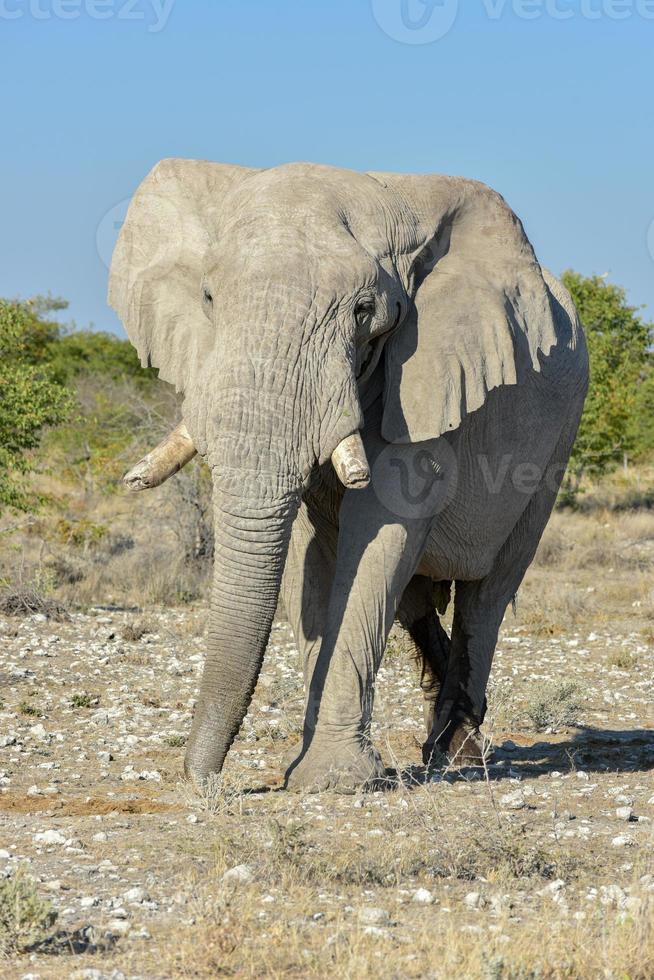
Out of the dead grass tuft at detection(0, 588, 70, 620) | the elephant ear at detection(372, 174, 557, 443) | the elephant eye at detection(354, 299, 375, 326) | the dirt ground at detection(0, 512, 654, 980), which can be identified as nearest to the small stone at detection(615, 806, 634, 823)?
the dirt ground at detection(0, 512, 654, 980)

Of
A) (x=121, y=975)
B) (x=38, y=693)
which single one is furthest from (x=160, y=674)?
(x=121, y=975)

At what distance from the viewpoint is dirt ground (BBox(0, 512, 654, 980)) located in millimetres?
4359

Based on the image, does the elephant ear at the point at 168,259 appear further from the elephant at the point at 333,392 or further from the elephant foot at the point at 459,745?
the elephant foot at the point at 459,745

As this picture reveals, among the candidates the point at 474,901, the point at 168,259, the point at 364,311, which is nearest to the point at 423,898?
the point at 474,901

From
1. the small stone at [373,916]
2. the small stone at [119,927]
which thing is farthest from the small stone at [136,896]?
the small stone at [373,916]

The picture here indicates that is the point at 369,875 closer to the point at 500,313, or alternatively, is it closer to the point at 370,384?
the point at 370,384

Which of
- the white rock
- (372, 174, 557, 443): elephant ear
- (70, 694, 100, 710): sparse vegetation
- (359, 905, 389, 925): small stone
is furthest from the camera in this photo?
(70, 694, 100, 710): sparse vegetation

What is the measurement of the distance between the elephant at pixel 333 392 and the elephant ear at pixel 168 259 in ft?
0.04

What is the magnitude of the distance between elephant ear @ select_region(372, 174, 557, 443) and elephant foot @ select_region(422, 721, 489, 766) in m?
2.24

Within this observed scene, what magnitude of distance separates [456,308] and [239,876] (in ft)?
10.2

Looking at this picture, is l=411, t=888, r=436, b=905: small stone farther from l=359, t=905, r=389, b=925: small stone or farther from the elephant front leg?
the elephant front leg

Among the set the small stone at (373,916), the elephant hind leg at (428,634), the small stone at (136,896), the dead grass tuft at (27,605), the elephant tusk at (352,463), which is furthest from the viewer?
the dead grass tuft at (27,605)

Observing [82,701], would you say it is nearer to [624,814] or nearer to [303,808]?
[303,808]

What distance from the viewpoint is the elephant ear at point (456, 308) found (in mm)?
6867
